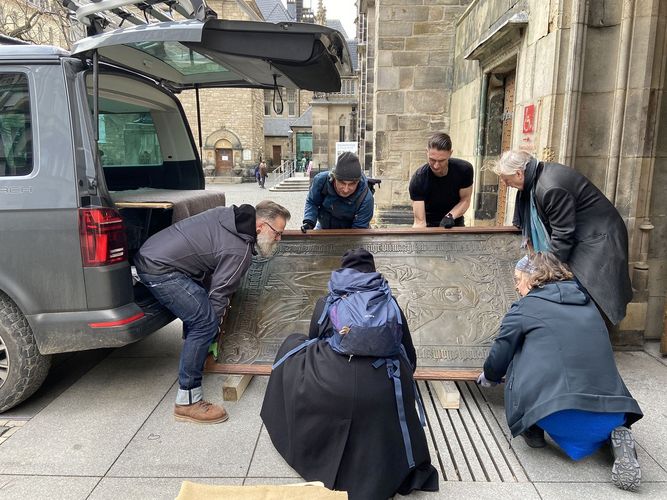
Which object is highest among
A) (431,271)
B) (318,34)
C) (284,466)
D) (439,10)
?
(439,10)

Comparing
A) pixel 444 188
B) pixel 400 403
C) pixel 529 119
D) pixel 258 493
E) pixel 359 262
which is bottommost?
pixel 258 493

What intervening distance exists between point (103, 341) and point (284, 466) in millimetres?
1448

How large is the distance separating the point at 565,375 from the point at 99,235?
2.86m

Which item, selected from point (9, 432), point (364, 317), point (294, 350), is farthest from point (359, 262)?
point (9, 432)

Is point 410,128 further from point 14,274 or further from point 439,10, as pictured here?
point 14,274

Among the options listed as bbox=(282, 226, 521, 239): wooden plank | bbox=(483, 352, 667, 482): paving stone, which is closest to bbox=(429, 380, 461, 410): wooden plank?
bbox=(483, 352, 667, 482): paving stone

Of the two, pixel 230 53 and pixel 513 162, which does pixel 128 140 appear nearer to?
pixel 230 53

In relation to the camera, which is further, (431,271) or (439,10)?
(439,10)

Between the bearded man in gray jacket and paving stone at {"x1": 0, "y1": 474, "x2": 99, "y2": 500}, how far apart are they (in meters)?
0.74

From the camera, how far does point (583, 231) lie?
3.67 metres

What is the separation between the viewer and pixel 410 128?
395 inches

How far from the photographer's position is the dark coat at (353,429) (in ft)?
8.23

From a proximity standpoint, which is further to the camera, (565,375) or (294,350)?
(294,350)

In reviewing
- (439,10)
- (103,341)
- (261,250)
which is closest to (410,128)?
(439,10)
